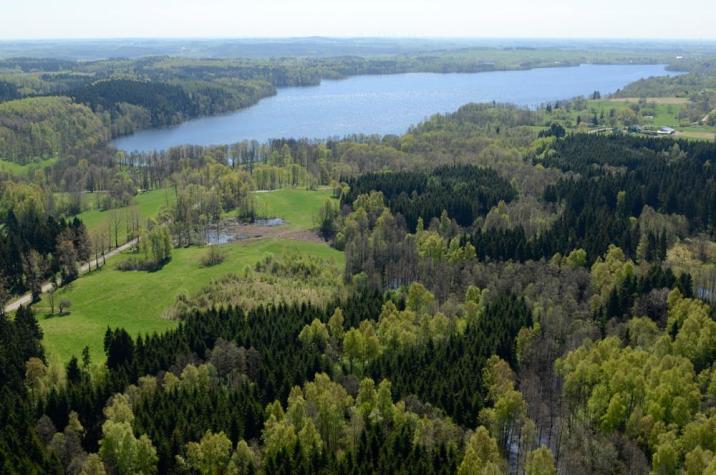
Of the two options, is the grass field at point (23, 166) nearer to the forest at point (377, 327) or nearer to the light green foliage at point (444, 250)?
the forest at point (377, 327)

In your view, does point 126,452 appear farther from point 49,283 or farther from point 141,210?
point 141,210

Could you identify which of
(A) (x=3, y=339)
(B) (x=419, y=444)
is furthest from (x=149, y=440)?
(A) (x=3, y=339)

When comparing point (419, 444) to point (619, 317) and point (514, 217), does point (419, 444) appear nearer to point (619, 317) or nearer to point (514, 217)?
point (619, 317)

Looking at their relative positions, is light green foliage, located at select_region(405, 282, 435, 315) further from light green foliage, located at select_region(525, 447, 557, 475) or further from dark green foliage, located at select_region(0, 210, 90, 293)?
dark green foliage, located at select_region(0, 210, 90, 293)

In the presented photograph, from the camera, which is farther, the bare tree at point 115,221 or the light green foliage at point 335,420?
the bare tree at point 115,221

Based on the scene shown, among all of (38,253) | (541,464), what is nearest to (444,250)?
(541,464)

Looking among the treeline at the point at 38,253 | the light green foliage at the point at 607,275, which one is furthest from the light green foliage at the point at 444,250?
the treeline at the point at 38,253
